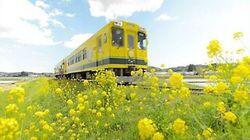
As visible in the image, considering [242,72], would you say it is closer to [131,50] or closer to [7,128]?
[7,128]

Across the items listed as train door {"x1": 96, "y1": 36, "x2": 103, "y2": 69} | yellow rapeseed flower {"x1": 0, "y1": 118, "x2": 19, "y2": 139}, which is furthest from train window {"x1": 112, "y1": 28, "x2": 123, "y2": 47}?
yellow rapeseed flower {"x1": 0, "y1": 118, "x2": 19, "y2": 139}

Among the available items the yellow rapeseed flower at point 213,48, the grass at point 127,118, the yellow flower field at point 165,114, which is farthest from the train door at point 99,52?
the yellow rapeseed flower at point 213,48

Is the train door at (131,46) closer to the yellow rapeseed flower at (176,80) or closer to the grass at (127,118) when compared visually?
the grass at (127,118)

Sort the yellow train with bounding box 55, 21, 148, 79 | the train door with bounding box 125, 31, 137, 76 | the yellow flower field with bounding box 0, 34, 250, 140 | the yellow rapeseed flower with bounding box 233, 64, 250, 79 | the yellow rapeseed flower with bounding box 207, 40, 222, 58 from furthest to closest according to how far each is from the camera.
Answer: the train door with bounding box 125, 31, 137, 76, the yellow train with bounding box 55, 21, 148, 79, the yellow rapeseed flower with bounding box 207, 40, 222, 58, the yellow flower field with bounding box 0, 34, 250, 140, the yellow rapeseed flower with bounding box 233, 64, 250, 79

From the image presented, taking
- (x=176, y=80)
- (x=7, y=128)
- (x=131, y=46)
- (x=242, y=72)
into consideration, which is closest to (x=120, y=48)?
(x=131, y=46)

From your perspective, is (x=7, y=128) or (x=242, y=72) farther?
(x=242, y=72)

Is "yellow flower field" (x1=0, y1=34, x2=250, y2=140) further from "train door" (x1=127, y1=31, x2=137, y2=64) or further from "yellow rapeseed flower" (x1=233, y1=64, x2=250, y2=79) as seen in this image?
"train door" (x1=127, y1=31, x2=137, y2=64)

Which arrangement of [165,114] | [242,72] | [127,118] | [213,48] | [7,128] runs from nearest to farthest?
[7,128] → [242,72] → [213,48] → [165,114] → [127,118]

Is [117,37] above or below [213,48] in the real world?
above

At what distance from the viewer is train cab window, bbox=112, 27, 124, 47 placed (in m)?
14.2

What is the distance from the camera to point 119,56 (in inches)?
560

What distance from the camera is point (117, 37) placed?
14.3m

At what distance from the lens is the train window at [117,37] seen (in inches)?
559

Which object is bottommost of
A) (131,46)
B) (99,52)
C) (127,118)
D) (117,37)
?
(127,118)
